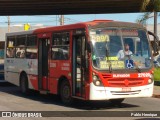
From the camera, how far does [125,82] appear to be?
15.3m

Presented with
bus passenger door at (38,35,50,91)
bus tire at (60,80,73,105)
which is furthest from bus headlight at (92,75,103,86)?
bus passenger door at (38,35,50,91)

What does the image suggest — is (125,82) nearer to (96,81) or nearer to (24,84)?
(96,81)

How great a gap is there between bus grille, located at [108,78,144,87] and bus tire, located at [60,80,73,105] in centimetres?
187

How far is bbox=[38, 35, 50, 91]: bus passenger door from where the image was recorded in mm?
18422

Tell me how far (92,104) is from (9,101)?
123 inches

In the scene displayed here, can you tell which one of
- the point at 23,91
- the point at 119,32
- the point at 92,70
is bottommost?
the point at 23,91

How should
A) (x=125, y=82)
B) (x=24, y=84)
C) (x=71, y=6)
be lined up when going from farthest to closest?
(x=71, y=6)
(x=24, y=84)
(x=125, y=82)

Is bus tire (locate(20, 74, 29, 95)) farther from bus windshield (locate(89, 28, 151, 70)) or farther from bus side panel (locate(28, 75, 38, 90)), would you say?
bus windshield (locate(89, 28, 151, 70))

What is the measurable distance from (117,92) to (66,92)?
221cm

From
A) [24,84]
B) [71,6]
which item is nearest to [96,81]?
[24,84]

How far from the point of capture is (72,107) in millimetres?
16000

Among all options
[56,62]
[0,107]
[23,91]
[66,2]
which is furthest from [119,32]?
[66,2]

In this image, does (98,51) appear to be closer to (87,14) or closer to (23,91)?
(23,91)

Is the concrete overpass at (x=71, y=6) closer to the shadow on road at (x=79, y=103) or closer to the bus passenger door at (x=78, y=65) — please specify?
the shadow on road at (x=79, y=103)
